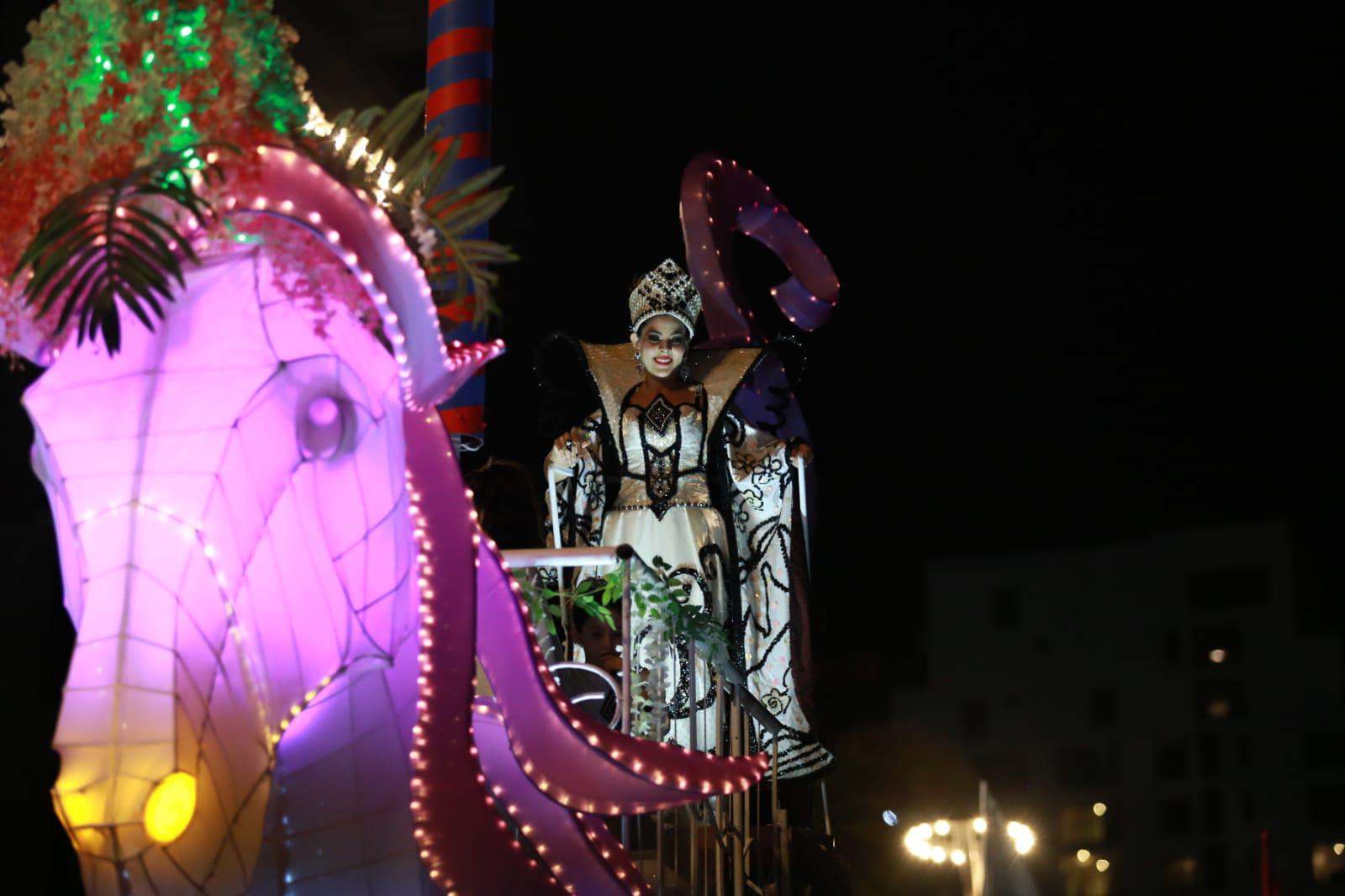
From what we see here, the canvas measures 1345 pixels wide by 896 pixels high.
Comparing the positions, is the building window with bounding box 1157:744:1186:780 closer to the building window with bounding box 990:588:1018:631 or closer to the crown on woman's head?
the building window with bounding box 990:588:1018:631

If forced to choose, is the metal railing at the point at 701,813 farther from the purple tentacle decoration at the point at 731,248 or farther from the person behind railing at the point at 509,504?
the purple tentacle decoration at the point at 731,248

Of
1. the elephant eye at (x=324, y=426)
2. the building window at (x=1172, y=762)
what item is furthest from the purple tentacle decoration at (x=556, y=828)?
the building window at (x=1172, y=762)

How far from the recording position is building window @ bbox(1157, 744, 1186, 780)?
50.9ft

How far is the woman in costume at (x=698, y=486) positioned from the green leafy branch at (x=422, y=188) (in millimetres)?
3147

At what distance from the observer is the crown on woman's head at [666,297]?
18.2ft

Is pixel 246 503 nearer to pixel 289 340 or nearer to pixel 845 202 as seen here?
pixel 289 340

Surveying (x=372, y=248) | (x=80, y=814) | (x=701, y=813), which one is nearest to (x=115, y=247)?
(x=372, y=248)

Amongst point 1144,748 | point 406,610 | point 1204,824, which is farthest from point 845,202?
point 1204,824

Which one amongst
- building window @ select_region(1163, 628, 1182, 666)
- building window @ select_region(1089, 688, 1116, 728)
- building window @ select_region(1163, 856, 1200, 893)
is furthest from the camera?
building window @ select_region(1163, 856, 1200, 893)

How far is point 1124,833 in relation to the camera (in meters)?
15.7

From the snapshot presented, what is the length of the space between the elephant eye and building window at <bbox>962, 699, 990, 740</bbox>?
9.30 metres

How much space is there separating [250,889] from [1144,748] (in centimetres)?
1446

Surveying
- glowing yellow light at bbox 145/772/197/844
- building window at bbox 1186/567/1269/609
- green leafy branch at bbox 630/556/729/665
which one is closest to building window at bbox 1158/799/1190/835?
building window at bbox 1186/567/1269/609

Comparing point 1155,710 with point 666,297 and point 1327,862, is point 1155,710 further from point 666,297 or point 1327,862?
point 666,297
